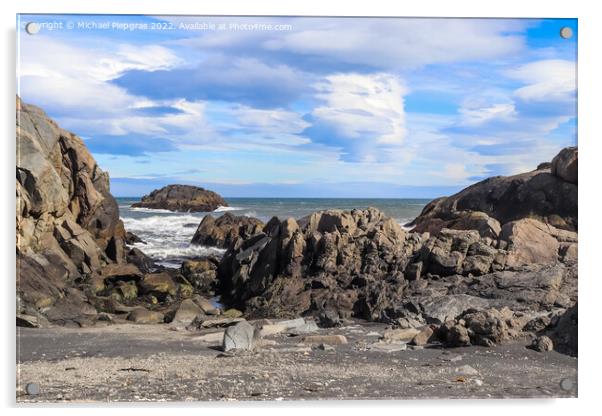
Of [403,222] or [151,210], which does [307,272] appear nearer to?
[403,222]

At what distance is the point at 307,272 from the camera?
10.3 m

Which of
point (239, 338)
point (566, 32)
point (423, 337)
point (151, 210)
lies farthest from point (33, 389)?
point (566, 32)

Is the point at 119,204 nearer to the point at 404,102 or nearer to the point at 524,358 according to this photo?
the point at 404,102

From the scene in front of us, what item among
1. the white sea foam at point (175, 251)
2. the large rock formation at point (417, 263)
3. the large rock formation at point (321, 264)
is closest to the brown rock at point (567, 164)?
→ the large rock formation at point (417, 263)

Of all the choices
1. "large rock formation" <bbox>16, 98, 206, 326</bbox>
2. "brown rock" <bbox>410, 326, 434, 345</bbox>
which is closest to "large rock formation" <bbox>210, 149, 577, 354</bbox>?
"brown rock" <bbox>410, 326, 434, 345</bbox>

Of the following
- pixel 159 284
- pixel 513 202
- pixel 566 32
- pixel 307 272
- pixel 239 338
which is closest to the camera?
pixel 566 32

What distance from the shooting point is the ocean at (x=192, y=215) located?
852 centimetres

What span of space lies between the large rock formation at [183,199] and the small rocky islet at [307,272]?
3 cm

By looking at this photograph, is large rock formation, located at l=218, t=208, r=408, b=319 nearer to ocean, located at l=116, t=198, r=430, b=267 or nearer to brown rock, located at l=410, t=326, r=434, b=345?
ocean, located at l=116, t=198, r=430, b=267

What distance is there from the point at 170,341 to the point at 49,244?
A: 2.71 metres

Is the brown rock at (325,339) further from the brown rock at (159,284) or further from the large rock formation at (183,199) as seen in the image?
the brown rock at (159,284)

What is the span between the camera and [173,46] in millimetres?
7320

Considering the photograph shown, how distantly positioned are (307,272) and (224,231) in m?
1.49

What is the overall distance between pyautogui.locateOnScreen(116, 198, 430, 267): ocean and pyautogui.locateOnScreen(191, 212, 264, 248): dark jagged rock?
0.11 metres
